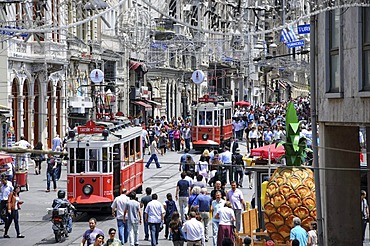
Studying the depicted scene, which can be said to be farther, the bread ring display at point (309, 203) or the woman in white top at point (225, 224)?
the woman in white top at point (225, 224)

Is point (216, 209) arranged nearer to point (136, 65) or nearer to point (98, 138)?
point (98, 138)

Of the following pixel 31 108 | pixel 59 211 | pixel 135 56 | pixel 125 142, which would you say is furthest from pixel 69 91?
pixel 59 211

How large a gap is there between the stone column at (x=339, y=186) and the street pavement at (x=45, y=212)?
304 centimetres

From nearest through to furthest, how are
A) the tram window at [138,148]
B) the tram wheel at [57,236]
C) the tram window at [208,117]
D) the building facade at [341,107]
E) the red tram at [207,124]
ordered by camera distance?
the building facade at [341,107], the tram wheel at [57,236], the tram window at [138,148], the red tram at [207,124], the tram window at [208,117]

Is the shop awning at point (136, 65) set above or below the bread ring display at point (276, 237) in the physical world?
above

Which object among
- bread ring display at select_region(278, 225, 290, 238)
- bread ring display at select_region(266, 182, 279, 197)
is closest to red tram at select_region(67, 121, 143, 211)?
bread ring display at select_region(266, 182, 279, 197)

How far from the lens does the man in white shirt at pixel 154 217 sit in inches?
893

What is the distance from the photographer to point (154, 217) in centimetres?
2272

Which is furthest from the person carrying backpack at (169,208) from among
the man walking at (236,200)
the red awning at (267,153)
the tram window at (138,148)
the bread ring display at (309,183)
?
the tram window at (138,148)

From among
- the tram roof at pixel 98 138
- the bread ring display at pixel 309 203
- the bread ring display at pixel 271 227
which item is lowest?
the bread ring display at pixel 271 227

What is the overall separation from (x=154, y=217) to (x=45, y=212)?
7.21 metres

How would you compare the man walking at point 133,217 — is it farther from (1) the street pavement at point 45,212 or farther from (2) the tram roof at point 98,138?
(2) the tram roof at point 98,138

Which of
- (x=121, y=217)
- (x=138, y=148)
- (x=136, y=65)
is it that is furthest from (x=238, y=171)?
(x=136, y=65)

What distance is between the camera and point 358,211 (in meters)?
20.3
